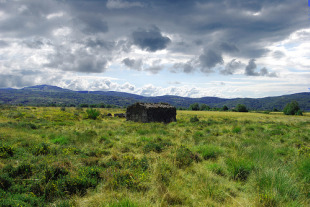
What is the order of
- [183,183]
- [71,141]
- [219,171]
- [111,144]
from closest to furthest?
1. [183,183]
2. [219,171]
3. [111,144]
4. [71,141]

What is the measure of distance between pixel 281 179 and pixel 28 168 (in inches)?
284

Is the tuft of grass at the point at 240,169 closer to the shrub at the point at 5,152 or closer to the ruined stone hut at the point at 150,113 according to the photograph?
the shrub at the point at 5,152

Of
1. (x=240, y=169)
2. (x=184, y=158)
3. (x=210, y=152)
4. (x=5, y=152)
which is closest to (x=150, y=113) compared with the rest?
(x=210, y=152)

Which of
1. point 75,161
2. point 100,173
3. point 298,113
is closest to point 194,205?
point 100,173

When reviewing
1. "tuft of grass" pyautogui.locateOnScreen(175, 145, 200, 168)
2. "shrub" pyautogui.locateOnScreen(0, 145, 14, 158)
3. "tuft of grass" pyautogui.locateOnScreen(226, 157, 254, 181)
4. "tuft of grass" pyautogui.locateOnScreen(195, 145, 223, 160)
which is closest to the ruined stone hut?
"tuft of grass" pyautogui.locateOnScreen(195, 145, 223, 160)

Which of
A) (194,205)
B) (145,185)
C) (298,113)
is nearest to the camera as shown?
(194,205)

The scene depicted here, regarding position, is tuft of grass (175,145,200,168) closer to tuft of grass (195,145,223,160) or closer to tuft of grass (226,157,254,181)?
tuft of grass (195,145,223,160)

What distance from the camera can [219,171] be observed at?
18.0ft

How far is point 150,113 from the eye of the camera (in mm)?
24453

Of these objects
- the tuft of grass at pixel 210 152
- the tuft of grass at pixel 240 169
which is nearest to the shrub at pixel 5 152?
the tuft of grass at pixel 210 152

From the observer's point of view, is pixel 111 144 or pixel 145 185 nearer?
pixel 145 185

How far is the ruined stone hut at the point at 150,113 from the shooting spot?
24422 mm

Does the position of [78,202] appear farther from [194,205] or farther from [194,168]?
[194,168]

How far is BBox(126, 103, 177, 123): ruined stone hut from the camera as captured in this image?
80.1 ft
